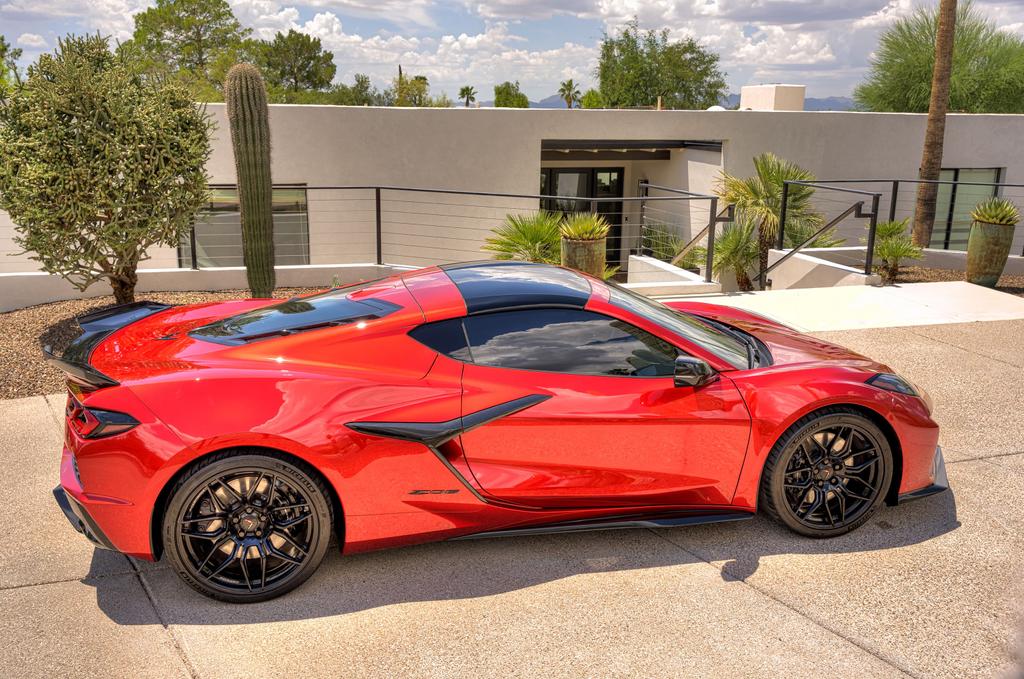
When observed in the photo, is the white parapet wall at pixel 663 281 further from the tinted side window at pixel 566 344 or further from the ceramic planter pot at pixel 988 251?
the tinted side window at pixel 566 344

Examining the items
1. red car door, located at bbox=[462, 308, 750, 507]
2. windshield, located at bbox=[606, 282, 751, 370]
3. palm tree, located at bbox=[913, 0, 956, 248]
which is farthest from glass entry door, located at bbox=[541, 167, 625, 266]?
red car door, located at bbox=[462, 308, 750, 507]

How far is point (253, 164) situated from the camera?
390 inches

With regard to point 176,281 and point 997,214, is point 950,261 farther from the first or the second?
point 176,281

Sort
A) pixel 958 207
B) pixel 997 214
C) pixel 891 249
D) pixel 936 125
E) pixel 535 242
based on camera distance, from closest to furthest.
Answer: pixel 535 242
pixel 997 214
pixel 891 249
pixel 936 125
pixel 958 207

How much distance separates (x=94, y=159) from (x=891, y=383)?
7.29 meters

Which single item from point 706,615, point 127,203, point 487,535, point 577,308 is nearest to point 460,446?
point 487,535

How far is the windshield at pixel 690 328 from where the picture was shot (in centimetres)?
441

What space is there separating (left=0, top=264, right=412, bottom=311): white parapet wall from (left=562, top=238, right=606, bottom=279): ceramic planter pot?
279cm

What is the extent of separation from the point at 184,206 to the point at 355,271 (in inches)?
128

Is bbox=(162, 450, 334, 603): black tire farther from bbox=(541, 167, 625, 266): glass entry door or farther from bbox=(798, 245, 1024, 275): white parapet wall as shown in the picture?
bbox=(541, 167, 625, 266): glass entry door

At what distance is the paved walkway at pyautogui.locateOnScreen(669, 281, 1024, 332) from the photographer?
31.2 feet

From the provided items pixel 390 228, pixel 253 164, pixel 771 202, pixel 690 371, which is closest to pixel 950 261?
pixel 771 202

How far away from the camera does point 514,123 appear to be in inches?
701

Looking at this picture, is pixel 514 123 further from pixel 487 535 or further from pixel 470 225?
pixel 487 535
